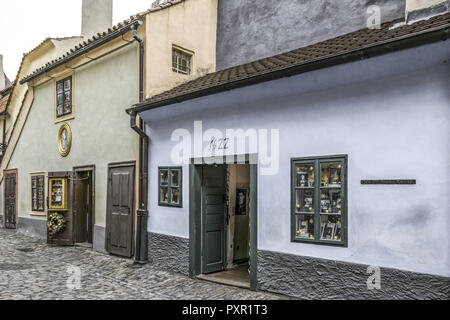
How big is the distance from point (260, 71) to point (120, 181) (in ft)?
17.2

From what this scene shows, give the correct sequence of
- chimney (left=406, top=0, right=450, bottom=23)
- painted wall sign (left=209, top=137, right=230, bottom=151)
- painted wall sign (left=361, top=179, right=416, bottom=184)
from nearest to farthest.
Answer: painted wall sign (left=361, top=179, right=416, bottom=184) < chimney (left=406, top=0, right=450, bottom=23) < painted wall sign (left=209, top=137, right=230, bottom=151)

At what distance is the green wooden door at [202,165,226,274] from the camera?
8438 millimetres

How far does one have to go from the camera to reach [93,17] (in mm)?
15164

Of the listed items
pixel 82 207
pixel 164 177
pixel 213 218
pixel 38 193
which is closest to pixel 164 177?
pixel 164 177

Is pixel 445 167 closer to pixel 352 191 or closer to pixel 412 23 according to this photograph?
pixel 352 191

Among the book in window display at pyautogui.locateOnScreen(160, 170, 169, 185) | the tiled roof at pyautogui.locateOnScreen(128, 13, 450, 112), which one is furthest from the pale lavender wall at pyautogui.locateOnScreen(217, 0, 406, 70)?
the book in window display at pyautogui.locateOnScreen(160, 170, 169, 185)

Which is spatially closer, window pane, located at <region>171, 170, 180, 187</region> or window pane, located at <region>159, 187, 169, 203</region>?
window pane, located at <region>171, 170, 180, 187</region>

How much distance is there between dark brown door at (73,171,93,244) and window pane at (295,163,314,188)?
7903 millimetres

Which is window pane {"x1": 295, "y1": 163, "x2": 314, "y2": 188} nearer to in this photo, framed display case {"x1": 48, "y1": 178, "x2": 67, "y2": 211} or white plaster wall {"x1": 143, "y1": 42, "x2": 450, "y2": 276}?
white plaster wall {"x1": 143, "y1": 42, "x2": 450, "y2": 276}

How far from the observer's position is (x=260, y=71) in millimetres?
6719

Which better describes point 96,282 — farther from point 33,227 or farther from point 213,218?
point 33,227

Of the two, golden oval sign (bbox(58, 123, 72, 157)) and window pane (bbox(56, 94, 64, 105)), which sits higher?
window pane (bbox(56, 94, 64, 105))

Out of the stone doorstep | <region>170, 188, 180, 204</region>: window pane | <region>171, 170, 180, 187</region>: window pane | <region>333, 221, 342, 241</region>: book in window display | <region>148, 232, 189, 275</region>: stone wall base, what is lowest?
the stone doorstep

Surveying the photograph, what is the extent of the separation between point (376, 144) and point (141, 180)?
5.71 meters
